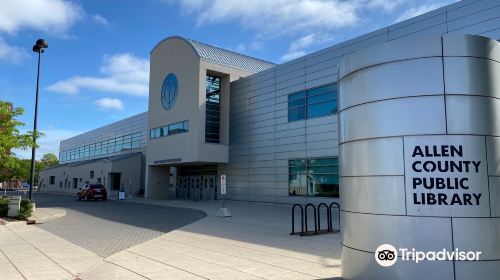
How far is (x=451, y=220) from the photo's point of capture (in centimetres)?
583

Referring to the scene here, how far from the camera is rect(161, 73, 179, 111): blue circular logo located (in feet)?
124

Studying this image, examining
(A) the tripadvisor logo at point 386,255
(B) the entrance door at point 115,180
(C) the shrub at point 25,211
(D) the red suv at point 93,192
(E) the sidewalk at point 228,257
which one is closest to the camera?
(A) the tripadvisor logo at point 386,255

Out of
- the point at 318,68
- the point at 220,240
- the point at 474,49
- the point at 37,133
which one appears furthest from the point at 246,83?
the point at 474,49

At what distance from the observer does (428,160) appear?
237 inches

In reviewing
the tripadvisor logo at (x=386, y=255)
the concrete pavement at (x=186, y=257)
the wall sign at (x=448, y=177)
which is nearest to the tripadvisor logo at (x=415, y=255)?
the tripadvisor logo at (x=386, y=255)

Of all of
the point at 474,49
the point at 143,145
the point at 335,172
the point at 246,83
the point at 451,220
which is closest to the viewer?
the point at 451,220

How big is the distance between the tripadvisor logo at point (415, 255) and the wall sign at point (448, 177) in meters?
0.52

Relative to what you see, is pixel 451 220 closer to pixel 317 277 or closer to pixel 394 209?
pixel 394 209

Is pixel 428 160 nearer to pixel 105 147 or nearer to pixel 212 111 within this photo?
pixel 212 111

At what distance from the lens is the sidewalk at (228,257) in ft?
26.1

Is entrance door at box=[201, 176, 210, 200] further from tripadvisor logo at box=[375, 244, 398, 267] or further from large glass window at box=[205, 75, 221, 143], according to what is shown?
tripadvisor logo at box=[375, 244, 398, 267]

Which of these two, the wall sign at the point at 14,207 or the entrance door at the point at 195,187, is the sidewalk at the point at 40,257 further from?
the entrance door at the point at 195,187

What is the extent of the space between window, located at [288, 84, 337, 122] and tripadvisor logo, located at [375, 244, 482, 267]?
20669 mm

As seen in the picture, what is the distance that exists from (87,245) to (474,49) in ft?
35.8
